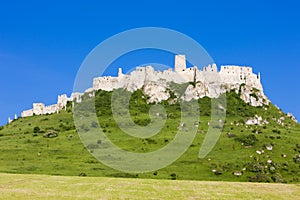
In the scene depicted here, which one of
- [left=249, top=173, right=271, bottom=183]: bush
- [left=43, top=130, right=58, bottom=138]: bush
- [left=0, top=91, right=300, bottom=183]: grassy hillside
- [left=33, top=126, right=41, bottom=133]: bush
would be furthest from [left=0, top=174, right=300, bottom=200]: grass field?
[left=33, top=126, right=41, bottom=133]: bush

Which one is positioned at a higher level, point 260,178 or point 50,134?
point 50,134

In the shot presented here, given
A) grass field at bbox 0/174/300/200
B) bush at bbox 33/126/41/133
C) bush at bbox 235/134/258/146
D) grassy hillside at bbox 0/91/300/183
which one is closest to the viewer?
grass field at bbox 0/174/300/200

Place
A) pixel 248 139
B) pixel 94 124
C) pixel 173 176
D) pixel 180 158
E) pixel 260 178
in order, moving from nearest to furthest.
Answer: pixel 173 176
pixel 260 178
pixel 180 158
pixel 248 139
pixel 94 124

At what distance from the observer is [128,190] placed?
4516 centimetres

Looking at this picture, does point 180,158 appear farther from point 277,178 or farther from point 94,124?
point 94,124

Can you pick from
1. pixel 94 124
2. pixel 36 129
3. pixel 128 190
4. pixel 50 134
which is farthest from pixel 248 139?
pixel 128 190

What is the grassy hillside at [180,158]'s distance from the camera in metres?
118

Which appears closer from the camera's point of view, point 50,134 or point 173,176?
point 173,176

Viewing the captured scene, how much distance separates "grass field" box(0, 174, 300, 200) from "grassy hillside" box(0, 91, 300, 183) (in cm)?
5865

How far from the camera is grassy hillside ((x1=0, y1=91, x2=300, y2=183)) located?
11850 centimetres

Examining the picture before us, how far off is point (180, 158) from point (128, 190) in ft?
304

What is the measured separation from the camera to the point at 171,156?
13650 centimetres

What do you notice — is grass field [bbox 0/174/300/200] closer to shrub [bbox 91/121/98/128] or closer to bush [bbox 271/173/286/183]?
bush [bbox 271/173/286/183]

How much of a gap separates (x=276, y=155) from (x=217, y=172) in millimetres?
33018
